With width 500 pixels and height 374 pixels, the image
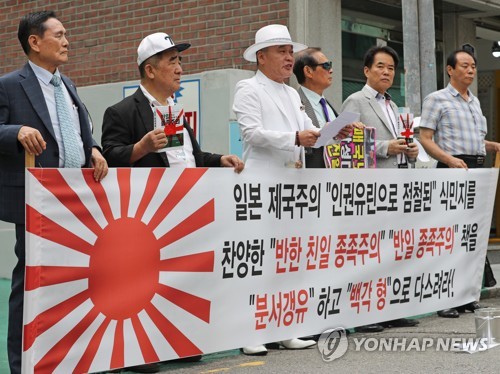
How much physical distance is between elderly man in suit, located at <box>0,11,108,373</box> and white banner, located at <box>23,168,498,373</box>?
0.23 meters

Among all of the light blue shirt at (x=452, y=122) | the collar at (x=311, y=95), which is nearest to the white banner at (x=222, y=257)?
the light blue shirt at (x=452, y=122)

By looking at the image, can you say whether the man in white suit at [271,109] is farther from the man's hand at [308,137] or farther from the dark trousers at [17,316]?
the dark trousers at [17,316]

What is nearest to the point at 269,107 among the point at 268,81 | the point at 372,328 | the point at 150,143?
the point at 268,81

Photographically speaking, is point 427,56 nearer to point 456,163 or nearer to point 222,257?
point 456,163

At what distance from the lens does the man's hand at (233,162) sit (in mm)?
6012

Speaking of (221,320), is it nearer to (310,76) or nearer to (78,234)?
(78,234)

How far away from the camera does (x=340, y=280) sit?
682cm

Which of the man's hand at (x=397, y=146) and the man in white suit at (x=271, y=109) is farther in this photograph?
the man's hand at (x=397, y=146)

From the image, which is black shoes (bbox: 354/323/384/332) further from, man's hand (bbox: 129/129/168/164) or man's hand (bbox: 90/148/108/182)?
man's hand (bbox: 90/148/108/182)

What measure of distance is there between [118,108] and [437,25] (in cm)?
821

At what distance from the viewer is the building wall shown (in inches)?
428

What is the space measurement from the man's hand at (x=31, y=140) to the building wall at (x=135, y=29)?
6.06 m

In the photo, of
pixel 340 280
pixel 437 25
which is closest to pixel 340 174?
pixel 340 280

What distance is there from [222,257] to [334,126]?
1.07 metres
